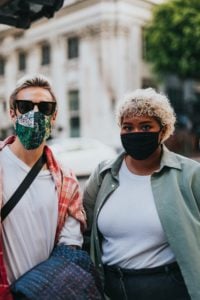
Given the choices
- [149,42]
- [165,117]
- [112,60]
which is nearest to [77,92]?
[112,60]

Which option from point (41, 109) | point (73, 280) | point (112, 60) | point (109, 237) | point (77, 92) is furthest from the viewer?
point (77, 92)

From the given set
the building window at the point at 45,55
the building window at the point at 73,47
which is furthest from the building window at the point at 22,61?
the building window at the point at 73,47

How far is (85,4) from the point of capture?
1124 inches

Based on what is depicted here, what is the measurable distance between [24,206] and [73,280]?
364 mm

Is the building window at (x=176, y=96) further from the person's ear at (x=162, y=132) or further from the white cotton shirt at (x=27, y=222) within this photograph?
the white cotton shirt at (x=27, y=222)

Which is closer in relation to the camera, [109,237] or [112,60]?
[109,237]

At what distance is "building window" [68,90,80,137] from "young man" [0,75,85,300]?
90.9 ft

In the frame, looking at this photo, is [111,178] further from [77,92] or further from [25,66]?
[25,66]

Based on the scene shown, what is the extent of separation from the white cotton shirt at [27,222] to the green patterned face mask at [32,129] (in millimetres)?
90

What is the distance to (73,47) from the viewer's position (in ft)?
99.1

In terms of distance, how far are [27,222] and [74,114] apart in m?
28.3

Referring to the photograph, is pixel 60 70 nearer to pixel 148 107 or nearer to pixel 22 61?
pixel 22 61

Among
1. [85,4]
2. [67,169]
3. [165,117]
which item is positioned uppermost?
[85,4]

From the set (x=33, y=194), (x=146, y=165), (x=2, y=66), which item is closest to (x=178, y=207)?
(x=146, y=165)
